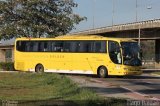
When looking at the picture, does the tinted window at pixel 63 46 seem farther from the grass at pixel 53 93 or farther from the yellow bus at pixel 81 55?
the grass at pixel 53 93

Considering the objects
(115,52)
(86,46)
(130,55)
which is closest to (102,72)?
(115,52)

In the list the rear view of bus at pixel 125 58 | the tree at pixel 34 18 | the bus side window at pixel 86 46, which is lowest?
the rear view of bus at pixel 125 58

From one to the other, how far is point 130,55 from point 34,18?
112 feet

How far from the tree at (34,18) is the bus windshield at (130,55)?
1239 inches

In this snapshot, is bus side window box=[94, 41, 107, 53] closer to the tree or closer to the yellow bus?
the yellow bus

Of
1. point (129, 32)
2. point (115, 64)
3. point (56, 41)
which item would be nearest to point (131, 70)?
point (115, 64)

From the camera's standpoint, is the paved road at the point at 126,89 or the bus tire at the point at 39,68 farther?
the bus tire at the point at 39,68

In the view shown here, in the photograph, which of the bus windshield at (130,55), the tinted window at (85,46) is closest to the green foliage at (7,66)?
the tinted window at (85,46)

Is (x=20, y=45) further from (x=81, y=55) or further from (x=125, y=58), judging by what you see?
(x=125, y=58)

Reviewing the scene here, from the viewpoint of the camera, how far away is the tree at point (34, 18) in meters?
69.6

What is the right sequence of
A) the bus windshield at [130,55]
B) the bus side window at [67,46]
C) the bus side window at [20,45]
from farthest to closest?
the bus side window at [20,45] < the bus side window at [67,46] < the bus windshield at [130,55]

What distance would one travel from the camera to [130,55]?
38.7m

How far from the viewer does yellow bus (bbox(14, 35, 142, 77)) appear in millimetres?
38625

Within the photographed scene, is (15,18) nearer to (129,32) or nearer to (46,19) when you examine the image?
(46,19)
